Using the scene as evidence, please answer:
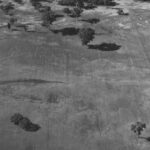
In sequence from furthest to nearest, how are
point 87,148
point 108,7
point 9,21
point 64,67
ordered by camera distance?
point 108,7 < point 9,21 < point 64,67 < point 87,148

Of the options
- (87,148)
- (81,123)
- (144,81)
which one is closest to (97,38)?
(144,81)

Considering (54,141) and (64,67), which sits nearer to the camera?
(54,141)

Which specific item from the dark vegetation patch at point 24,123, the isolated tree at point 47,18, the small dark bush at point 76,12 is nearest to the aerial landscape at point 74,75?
the isolated tree at point 47,18

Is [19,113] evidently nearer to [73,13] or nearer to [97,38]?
[97,38]

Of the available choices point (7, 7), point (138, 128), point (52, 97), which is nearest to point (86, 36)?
point (52, 97)

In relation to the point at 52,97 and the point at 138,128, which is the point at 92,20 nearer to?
the point at 52,97

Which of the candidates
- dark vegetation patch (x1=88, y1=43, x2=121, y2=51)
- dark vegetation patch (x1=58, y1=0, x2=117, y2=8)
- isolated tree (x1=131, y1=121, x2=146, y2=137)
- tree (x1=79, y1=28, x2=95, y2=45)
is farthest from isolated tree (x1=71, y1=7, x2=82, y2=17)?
isolated tree (x1=131, y1=121, x2=146, y2=137)
